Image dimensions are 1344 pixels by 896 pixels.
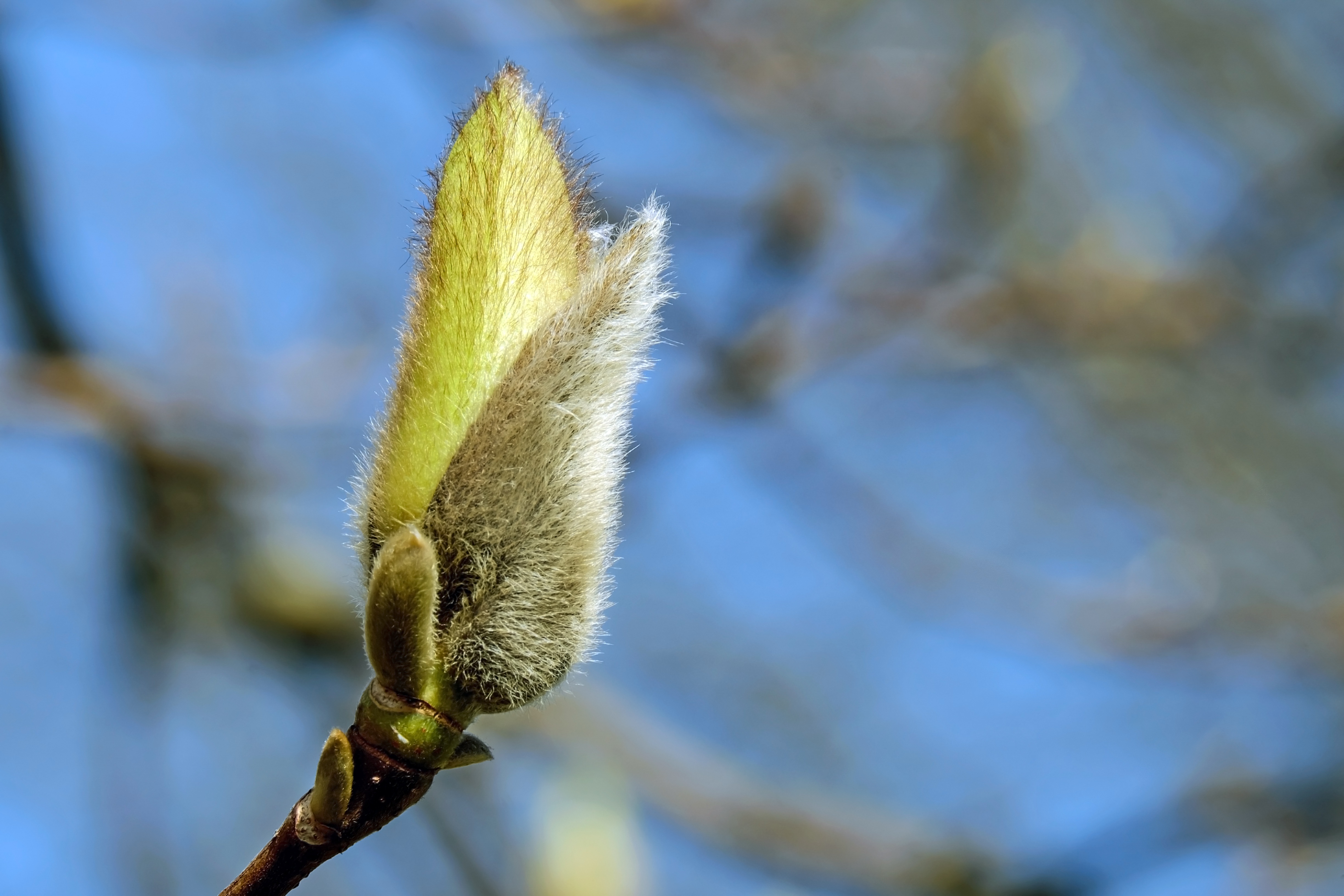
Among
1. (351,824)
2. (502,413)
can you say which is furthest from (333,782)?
(502,413)

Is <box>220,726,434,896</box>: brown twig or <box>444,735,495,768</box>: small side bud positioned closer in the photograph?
<box>220,726,434,896</box>: brown twig

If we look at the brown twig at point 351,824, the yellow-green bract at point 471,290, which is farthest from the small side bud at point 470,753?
the yellow-green bract at point 471,290

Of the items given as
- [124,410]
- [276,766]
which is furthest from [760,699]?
[124,410]

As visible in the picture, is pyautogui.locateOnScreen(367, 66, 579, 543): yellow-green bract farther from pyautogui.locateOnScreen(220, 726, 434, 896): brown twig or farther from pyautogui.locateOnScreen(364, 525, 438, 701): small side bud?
pyautogui.locateOnScreen(220, 726, 434, 896): brown twig

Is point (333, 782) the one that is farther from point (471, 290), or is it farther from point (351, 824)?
point (471, 290)

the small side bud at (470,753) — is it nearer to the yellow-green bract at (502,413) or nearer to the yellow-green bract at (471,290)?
the yellow-green bract at (502,413)

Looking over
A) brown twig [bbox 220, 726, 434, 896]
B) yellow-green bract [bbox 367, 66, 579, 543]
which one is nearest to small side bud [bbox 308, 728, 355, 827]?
brown twig [bbox 220, 726, 434, 896]

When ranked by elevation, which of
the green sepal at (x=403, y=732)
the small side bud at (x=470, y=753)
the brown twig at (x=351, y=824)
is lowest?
the brown twig at (x=351, y=824)
